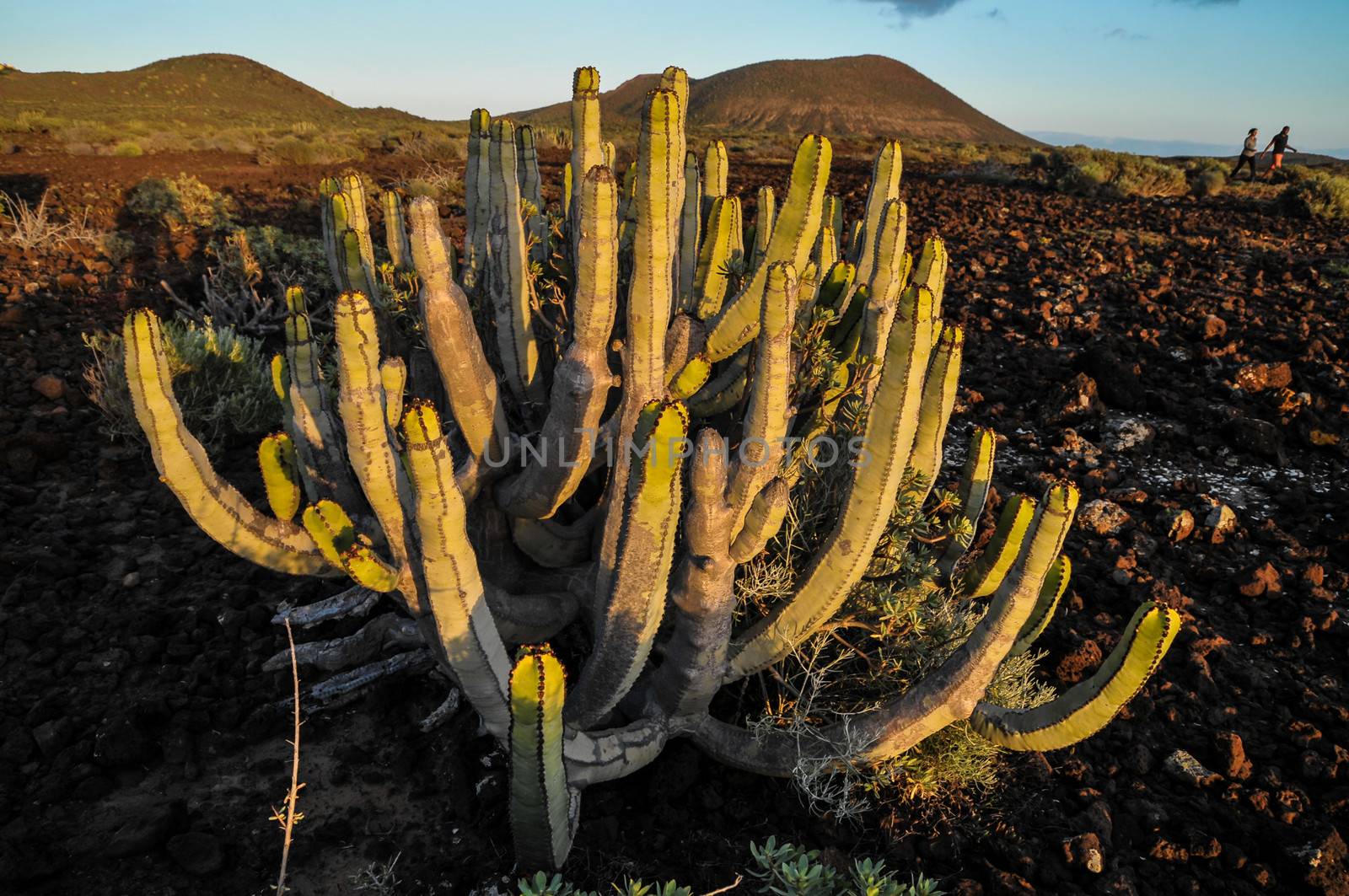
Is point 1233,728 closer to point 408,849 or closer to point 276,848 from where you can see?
point 408,849

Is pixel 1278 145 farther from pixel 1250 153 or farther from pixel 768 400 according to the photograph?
pixel 768 400

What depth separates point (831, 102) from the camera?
3531 inches

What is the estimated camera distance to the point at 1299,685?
3.42 metres

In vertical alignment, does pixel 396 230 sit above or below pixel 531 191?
below

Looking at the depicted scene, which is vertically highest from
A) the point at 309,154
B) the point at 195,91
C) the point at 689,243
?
the point at 195,91

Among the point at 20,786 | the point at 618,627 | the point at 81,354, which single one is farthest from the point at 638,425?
the point at 81,354

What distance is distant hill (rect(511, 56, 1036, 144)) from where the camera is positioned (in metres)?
85.1

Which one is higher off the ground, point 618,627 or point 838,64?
point 838,64

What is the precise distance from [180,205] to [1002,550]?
12116mm

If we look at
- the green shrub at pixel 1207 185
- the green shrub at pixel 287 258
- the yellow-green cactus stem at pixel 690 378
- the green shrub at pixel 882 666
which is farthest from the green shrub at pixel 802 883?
the green shrub at pixel 1207 185

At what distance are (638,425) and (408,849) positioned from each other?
5.16 ft

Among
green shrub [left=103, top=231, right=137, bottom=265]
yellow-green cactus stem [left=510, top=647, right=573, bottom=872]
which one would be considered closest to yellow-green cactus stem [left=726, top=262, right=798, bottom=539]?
yellow-green cactus stem [left=510, top=647, right=573, bottom=872]

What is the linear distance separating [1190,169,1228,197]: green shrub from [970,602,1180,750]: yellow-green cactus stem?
18456mm

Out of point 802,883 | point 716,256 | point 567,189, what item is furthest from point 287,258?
point 802,883
